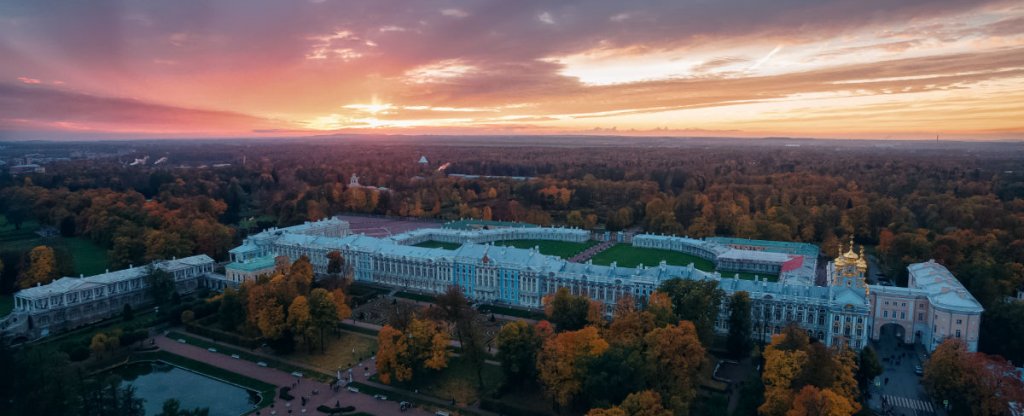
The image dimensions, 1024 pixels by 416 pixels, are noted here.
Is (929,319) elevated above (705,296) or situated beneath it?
situated beneath

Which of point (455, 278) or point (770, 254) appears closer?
point (455, 278)

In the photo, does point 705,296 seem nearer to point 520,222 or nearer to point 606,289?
point 606,289

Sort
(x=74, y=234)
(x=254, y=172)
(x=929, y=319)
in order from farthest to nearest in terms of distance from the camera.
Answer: (x=254, y=172) → (x=74, y=234) → (x=929, y=319)

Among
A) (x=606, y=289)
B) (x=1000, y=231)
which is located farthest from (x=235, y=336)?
(x=1000, y=231)

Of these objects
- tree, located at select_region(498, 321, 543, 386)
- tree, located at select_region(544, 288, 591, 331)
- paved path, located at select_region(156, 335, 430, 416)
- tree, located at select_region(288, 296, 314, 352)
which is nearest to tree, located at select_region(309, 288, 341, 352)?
tree, located at select_region(288, 296, 314, 352)

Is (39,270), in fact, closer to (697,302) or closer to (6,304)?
(6,304)

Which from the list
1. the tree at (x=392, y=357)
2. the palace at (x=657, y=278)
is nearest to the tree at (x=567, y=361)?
the tree at (x=392, y=357)

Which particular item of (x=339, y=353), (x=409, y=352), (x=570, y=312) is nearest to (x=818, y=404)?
(x=570, y=312)

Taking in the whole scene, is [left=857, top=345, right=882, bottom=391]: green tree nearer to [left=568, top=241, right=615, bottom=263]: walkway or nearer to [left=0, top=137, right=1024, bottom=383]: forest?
[left=0, top=137, right=1024, bottom=383]: forest
